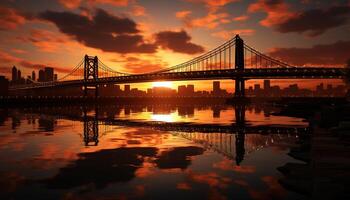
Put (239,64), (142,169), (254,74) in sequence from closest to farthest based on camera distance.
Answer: (142,169) < (254,74) < (239,64)

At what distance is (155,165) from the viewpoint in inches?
566

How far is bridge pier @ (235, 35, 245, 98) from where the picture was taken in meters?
111

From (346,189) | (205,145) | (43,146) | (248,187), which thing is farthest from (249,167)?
(43,146)

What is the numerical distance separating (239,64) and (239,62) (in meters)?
0.70

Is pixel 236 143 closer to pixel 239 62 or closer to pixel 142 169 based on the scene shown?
pixel 142 169

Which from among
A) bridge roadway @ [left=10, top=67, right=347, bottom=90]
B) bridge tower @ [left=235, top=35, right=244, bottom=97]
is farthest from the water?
bridge tower @ [left=235, top=35, right=244, bottom=97]

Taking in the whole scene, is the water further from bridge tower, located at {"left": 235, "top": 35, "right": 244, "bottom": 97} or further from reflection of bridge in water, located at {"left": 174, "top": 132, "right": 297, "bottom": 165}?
bridge tower, located at {"left": 235, "top": 35, "right": 244, "bottom": 97}

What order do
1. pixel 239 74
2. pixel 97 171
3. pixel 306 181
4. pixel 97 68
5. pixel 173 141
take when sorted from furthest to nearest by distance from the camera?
pixel 97 68 → pixel 239 74 → pixel 173 141 → pixel 97 171 → pixel 306 181

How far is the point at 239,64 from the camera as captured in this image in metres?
115

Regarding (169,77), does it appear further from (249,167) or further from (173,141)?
(249,167)

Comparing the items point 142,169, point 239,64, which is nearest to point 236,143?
point 142,169

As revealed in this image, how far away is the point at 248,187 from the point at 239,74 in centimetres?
9986

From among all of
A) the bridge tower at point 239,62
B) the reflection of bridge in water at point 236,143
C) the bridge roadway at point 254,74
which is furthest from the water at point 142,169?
the bridge tower at point 239,62

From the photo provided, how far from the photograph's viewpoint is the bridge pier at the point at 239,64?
110819 mm
